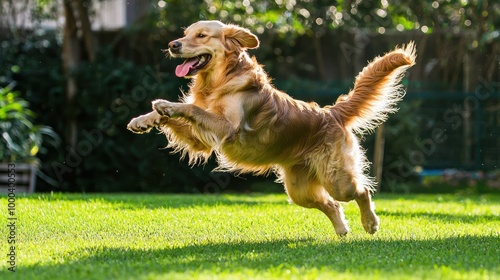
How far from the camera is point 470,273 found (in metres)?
4.88

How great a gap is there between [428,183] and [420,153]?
0.65 meters

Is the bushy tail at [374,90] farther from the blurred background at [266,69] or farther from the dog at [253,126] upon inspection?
the blurred background at [266,69]

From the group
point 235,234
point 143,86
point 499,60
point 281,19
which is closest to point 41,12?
point 143,86

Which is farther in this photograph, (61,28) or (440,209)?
(61,28)

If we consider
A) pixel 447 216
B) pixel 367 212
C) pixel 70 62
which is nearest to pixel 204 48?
pixel 367 212

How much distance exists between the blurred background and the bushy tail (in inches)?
232

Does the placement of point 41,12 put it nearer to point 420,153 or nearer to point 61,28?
point 61,28

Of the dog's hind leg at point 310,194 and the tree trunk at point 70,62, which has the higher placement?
the tree trunk at point 70,62

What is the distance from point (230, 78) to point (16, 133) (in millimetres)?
6748

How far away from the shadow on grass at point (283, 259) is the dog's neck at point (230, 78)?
1207 mm

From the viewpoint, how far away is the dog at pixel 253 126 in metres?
6.41

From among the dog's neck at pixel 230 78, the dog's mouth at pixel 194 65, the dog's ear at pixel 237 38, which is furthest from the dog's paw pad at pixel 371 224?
the dog's mouth at pixel 194 65

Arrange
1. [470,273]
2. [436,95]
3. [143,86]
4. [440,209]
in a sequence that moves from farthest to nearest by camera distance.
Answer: [436,95]
[143,86]
[440,209]
[470,273]

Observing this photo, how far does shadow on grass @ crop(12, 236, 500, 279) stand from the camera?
16.2ft
